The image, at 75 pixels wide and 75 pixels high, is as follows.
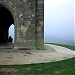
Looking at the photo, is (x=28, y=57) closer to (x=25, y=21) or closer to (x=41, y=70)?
(x=41, y=70)

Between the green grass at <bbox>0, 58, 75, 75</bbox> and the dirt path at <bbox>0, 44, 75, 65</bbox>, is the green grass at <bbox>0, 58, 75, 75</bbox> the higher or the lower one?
the lower one

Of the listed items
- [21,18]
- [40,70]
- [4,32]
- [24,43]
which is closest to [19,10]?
[21,18]

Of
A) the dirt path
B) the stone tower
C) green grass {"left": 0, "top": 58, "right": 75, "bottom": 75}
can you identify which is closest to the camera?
green grass {"left": 0, "top": 58, "right": 75, "bottom": 75}

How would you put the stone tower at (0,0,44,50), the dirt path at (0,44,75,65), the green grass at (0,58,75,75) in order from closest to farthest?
the green grass at (0,58,75,75)
the dirt path at (0,44,75,65)
the stone tower at (0,0,44,50)

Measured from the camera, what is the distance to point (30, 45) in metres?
18.8

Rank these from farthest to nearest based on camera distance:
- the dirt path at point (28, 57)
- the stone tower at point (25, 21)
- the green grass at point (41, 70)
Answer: the stone tower at point (25, 21) → the dirt path at point (28, 57) → the green grass at point (41, 70)

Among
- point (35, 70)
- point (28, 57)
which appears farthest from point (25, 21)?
point (35, 70)

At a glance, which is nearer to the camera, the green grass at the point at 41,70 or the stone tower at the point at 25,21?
the green grass at the point at 41,70

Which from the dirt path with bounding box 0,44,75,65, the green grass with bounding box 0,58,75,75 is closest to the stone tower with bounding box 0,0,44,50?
the dirt path with bounding box 0,44,75,65

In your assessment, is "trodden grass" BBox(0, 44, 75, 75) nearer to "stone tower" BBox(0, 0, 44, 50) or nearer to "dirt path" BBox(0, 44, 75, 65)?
"dirt path" BBox(0, 44, 75, 65)

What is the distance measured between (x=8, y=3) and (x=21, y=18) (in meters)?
1.48

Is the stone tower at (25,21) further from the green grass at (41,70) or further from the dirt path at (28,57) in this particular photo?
the green grass at (41,70)

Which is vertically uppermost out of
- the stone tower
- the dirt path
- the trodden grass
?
the stone tower

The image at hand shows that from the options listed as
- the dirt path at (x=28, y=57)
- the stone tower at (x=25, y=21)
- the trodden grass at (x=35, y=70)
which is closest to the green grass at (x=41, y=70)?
the trodden grass at (x=35, y=70)
